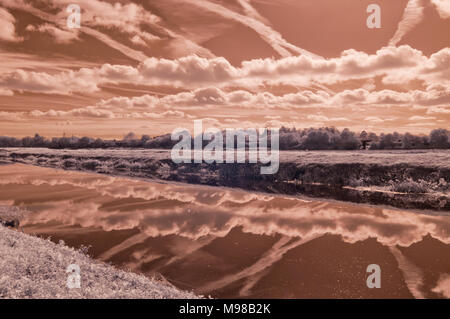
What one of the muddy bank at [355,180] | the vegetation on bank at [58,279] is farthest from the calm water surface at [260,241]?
the muddy bank at [355,180]

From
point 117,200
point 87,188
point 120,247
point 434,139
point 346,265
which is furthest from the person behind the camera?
point 434,139

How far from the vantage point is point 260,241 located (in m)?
11.5

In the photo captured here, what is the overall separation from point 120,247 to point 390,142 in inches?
3507

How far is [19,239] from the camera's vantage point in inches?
387

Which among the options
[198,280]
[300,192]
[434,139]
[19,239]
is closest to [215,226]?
[198,280]

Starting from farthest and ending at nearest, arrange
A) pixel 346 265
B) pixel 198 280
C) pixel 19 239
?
1. pixel 19 239
2. pixel 346 265
3. pixel 198 280

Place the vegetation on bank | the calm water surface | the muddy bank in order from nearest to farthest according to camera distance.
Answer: the vegetation on bank → the calm water surface → the muddy bank

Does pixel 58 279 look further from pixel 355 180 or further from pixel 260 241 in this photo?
pixel 355 180

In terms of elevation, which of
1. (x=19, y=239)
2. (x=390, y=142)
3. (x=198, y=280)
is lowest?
(x=198, y=280)

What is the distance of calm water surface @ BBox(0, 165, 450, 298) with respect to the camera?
8.09 metres

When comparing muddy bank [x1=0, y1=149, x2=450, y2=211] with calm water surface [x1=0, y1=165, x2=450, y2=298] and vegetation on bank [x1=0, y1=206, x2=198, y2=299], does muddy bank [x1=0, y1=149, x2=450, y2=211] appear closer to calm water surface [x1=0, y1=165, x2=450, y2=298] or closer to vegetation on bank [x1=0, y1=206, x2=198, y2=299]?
calm water surface [x1=0, y1=165, x2=450, y2=298]

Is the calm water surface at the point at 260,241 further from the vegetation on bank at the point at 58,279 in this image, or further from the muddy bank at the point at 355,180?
the muddy bank at the point at 355,180

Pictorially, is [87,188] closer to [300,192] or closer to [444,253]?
[300,192]

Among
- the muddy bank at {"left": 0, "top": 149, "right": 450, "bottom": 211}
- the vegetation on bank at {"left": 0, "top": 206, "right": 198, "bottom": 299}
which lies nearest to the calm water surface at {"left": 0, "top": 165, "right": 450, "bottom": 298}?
the vegetation on bank at {"left": 0, "top": 206, "right": 198, "bottom": 299}
